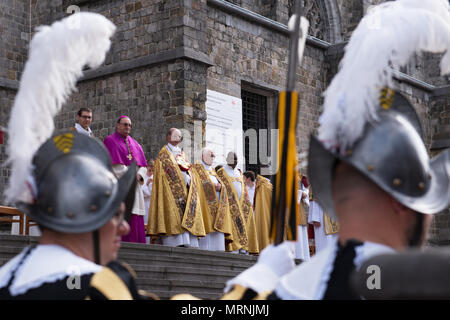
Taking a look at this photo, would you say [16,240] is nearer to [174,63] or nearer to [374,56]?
[374,56]

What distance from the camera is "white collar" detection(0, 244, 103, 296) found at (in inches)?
107

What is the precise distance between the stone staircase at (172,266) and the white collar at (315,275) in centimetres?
580

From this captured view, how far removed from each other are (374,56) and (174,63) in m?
13.4

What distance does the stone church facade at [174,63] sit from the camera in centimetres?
1580

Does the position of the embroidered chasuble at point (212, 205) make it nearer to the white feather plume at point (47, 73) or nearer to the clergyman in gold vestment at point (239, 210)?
the clergyman in gold vestment at point (239, 210)

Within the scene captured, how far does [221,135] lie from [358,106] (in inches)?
568

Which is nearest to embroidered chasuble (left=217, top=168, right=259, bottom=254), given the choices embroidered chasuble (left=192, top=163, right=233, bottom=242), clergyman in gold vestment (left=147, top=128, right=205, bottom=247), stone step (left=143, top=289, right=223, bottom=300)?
embroidered chasuble (left=192, top=163, right=233, bottom=242)

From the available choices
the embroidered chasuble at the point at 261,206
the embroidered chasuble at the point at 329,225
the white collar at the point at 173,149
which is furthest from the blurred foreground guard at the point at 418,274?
the embroidered chasuble at the point at 329,225

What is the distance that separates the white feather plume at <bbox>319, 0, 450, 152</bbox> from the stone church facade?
12.6 m

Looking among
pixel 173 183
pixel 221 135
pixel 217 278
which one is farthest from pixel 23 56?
pixel 217 278

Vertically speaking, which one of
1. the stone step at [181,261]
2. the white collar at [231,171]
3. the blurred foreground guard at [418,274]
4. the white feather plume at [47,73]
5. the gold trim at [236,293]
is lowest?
the stone step at [181,261]

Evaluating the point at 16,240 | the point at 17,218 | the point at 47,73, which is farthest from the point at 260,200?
the point at 47,73

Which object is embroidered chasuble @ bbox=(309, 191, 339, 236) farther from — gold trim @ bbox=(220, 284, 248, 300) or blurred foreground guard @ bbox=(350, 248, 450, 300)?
blurred foreground guard @ bbox=(350, 248, 450, 300)

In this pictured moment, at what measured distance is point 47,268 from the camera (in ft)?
8.98
